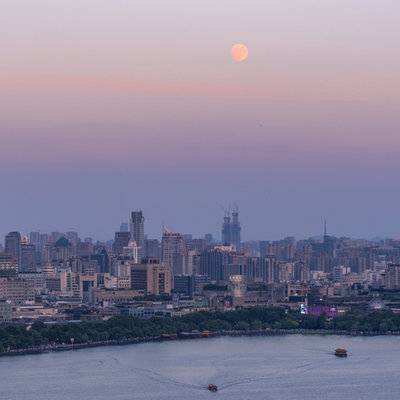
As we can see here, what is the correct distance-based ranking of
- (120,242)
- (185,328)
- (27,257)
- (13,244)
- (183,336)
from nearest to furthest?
(183,336), (185,328), (27,257), (13,244), (120,242)

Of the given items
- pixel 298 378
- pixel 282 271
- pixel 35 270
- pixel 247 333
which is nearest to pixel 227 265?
pixel 282 271

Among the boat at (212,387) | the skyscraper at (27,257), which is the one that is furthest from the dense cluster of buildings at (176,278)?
the boat at (212,387)

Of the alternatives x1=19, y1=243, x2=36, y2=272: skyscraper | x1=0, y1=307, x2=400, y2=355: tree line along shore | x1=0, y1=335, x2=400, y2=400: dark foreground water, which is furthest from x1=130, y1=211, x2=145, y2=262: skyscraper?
x1=0, y1=335, x2=400, y2=400: dark foreground water

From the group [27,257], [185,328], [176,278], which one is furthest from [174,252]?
[185,328]

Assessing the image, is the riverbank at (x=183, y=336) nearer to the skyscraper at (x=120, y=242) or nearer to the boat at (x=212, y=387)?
the boat at (x=212, y=387)

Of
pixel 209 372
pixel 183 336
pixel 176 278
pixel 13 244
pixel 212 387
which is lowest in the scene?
pixel 212 387

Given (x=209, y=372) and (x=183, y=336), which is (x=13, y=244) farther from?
(x=209, y=372)

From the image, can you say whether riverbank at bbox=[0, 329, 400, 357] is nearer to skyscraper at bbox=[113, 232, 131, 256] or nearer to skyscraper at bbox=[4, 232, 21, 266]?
skyscraper at bbox=[4, 232, 21, 266]
